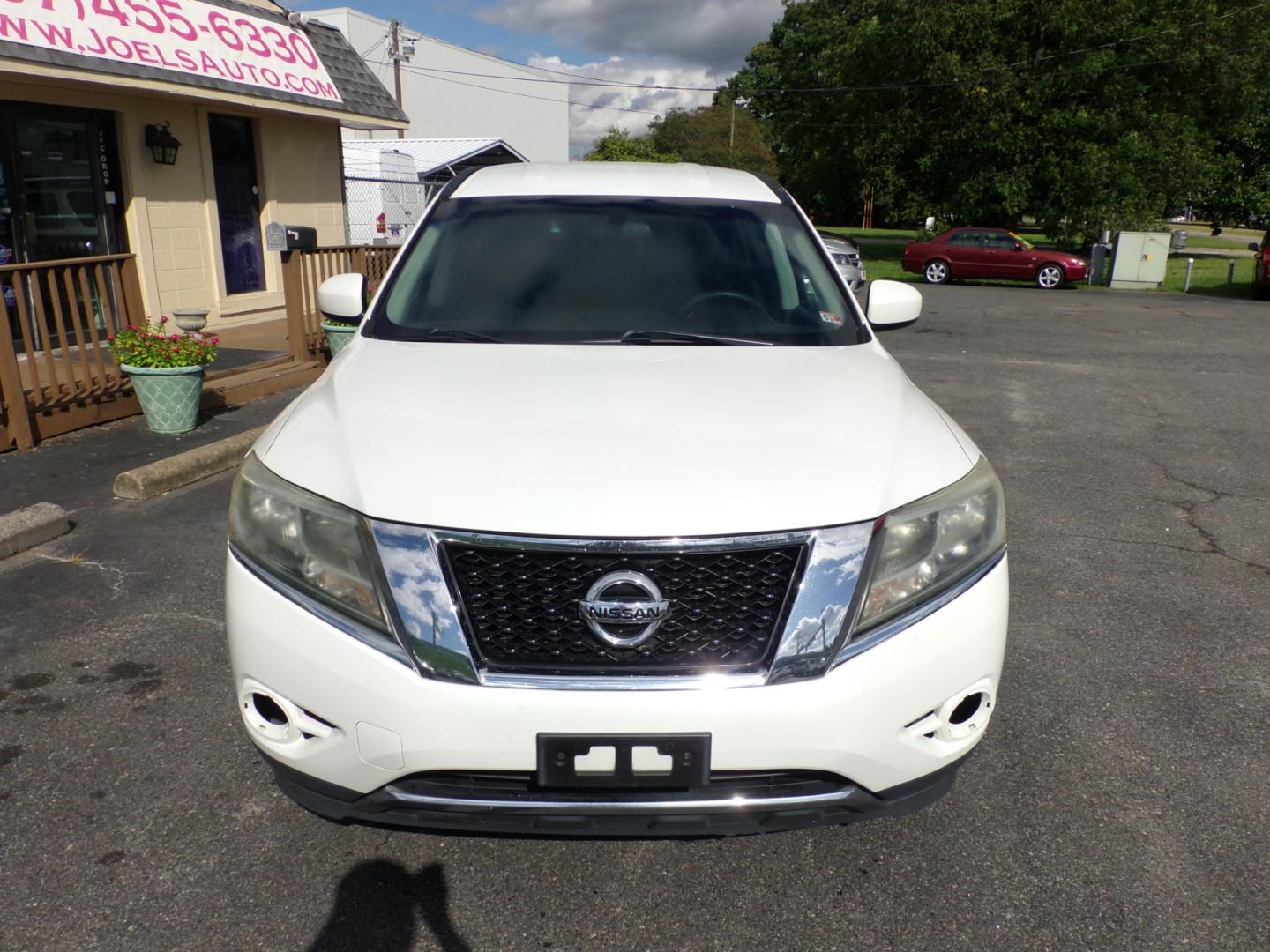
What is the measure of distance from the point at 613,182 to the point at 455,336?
109cm

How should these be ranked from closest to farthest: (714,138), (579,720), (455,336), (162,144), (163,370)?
(579,720)
(455,336)
(163,370)
(162,144)
(714,138)

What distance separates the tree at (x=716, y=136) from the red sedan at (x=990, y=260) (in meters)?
51.0

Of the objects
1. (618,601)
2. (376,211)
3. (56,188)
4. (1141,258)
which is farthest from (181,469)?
(1141,258)

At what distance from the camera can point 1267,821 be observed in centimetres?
268

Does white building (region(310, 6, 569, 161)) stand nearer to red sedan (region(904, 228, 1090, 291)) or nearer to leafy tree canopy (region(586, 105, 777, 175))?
leafy tree canopy (region(586, 105, 777, 175))

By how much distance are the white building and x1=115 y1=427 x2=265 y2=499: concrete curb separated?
37.7m

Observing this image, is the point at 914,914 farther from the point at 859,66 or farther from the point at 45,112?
the point at 859,66

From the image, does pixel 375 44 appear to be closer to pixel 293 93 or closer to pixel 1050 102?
pixel 1050 102

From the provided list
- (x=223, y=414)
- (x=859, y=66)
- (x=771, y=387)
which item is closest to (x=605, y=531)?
(x=771, y=387)

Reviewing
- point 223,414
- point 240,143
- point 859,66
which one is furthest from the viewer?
point 859,66

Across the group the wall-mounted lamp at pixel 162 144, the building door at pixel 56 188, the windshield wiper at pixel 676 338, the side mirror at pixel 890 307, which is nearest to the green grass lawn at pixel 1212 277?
the wall-mounted lamp at pixel 162 144

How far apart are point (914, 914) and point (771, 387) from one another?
4.52 feet

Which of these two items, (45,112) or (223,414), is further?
(45,112)

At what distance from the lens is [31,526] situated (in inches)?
184
